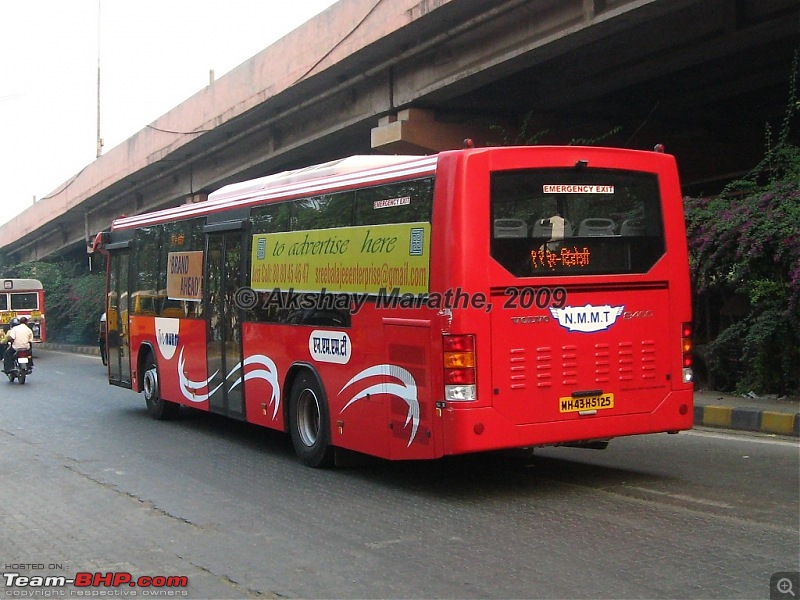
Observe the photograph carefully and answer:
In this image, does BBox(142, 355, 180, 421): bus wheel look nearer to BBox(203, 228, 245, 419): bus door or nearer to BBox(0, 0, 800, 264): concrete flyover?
BBox(203, 228, 245, 419): bus door

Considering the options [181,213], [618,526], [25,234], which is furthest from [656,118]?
[25,234]

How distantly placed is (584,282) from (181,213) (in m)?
6.43

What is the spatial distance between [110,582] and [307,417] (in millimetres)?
4107

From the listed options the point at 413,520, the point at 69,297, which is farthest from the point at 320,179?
the point at 69,297

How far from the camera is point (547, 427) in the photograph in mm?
7742

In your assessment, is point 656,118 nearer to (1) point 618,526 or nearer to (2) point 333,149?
(2) point 333,149

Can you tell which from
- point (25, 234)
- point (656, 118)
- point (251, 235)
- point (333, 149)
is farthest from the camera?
point (25, 234)

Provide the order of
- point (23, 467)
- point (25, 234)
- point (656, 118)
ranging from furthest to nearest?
point (25, 234) → point (656, 118) → point (23, 467)

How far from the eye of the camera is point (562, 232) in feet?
25.8

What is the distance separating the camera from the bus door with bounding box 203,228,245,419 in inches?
435

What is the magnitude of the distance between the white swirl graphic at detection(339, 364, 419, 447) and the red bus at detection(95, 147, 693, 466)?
2 centimetres

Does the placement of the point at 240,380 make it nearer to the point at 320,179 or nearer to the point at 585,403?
the point at 320,179

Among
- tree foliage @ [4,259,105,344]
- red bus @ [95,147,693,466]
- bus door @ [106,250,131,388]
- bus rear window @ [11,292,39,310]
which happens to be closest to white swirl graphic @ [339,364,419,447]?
red bus @ [95,147,693,466]

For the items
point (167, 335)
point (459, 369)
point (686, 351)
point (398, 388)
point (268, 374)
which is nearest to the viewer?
point (459, 369)
